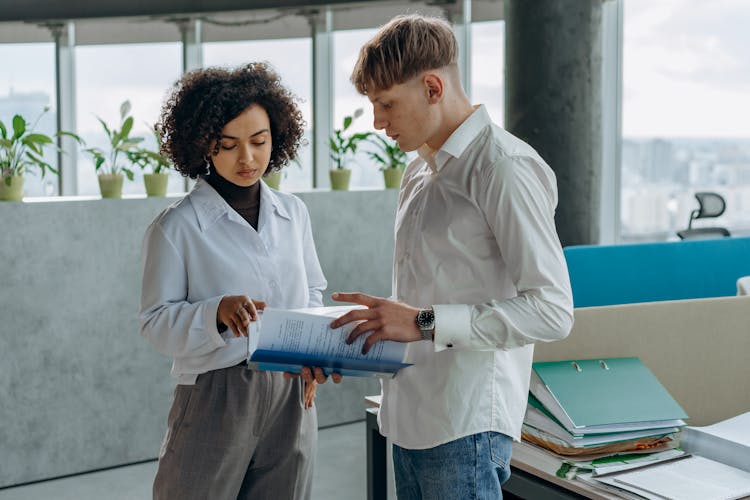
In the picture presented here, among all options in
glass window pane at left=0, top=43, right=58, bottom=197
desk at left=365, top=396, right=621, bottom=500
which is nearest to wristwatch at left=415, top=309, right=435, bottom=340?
desk at left=365, top=396, right=621, bottom=500

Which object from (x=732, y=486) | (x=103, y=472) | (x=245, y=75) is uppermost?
(x=245, y=75)

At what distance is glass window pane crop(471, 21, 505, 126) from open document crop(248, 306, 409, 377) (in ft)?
17.5

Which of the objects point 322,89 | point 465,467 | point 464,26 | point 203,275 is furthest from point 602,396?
point 322,89

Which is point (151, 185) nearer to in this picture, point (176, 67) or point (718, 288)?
point (718, 288)

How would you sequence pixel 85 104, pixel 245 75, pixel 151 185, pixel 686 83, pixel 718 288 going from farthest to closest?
pixel 85 104 < pixel 686 83 < pixel 151 185 < pixel 718 288 < pixel 245 75

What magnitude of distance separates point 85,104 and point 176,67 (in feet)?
2.86

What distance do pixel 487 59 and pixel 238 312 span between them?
17.8ft

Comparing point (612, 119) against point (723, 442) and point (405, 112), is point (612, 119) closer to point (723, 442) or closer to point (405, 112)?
point (723, 442)

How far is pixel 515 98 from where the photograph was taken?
453cm

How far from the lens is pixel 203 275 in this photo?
179 centimetres

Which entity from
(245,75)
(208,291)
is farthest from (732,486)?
(245,75)

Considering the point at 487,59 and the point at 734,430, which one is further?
the point at 487,59

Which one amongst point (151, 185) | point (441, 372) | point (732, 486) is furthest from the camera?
point (151, 185)


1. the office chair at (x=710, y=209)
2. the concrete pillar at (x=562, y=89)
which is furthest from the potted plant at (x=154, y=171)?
the office chair at (x=710, y=209)
